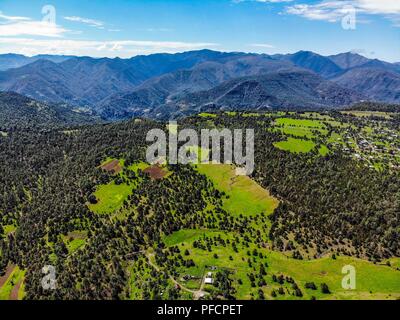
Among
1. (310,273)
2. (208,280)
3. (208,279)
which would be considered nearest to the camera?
(208,280)

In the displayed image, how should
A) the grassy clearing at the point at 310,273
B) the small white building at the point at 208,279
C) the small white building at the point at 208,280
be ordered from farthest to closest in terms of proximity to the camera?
the small white building at the point at 208,279 → the small white building at the point at 208,280 → the grassy clearing at the point at 310,273

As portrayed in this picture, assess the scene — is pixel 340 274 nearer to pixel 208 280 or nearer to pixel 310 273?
pixel 310 273

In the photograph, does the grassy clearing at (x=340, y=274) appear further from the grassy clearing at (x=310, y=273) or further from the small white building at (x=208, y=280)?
the small white building at (x=208, y=280)

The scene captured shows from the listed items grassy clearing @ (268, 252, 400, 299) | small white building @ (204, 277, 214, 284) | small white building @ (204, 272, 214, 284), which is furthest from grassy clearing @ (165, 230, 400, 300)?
small white building @ (204, 277, 214, 284)

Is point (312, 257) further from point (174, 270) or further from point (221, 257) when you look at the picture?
point (174, 270)

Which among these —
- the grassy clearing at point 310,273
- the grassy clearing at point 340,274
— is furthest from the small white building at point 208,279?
the grassy clearing at point 340,274

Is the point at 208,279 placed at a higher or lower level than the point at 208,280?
higher

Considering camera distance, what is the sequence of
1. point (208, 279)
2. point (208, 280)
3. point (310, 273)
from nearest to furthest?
point (208, 280)
point (208, 279)
point (310, 273)

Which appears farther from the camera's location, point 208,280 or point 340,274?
point 340,274

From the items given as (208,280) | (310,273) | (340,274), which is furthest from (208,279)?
(340,274)
